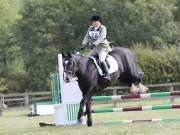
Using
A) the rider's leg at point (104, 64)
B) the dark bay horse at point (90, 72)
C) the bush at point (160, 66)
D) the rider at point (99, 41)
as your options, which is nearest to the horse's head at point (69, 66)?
the dark bay horse at point (90, 72)

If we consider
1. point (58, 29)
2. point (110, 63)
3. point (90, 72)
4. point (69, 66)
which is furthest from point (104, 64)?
point (58, 29)

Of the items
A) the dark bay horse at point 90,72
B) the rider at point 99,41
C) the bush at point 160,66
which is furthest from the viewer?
the bush at point 160,66

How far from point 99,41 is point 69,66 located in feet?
4.11

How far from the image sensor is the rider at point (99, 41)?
13516mm

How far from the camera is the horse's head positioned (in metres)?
12.5

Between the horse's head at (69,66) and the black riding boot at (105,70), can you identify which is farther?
the black riding boot at (105,70)

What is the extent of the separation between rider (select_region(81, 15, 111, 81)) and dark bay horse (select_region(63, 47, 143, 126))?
244mm

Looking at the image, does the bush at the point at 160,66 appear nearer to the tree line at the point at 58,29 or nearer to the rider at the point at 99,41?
the tree line at the point at 58,29

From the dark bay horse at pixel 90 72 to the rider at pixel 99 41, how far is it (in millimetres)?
244

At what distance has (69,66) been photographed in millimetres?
12641

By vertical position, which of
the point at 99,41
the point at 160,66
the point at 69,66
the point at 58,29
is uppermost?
the point at 58,29

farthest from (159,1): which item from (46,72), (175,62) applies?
(175,62)

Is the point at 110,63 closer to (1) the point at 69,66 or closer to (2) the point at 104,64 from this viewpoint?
(2) the point at 104,64

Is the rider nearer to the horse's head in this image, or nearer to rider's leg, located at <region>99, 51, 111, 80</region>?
rider's leg, located at <region>99, 51, 111, 80</region>
